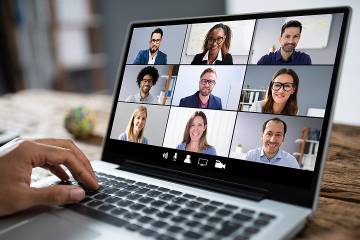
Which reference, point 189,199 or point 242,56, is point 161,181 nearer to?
point 189,199

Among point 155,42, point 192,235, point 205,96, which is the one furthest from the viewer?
point 155,42

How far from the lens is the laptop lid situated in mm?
505

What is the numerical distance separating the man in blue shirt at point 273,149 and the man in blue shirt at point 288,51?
0.32 feet

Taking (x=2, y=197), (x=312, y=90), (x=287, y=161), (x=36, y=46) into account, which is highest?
(x=36, y=46)

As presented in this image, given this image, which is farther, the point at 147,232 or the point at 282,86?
the point at 282,86

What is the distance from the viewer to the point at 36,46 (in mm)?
3318

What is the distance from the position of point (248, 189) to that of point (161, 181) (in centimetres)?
15

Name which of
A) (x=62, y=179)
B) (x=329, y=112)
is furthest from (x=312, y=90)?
(x=62, y=179)

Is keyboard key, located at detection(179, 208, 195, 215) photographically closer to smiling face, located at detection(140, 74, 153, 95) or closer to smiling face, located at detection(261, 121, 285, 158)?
smiling face, located at detection(261, 121, 285, 158)

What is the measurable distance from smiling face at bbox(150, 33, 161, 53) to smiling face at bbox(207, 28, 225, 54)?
12cm

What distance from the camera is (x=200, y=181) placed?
569mm

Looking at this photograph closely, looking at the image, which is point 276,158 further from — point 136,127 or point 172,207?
point 136,127

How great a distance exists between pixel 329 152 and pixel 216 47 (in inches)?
15.8

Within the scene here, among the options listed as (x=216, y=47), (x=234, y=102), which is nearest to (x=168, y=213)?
(x=234, y=102)
